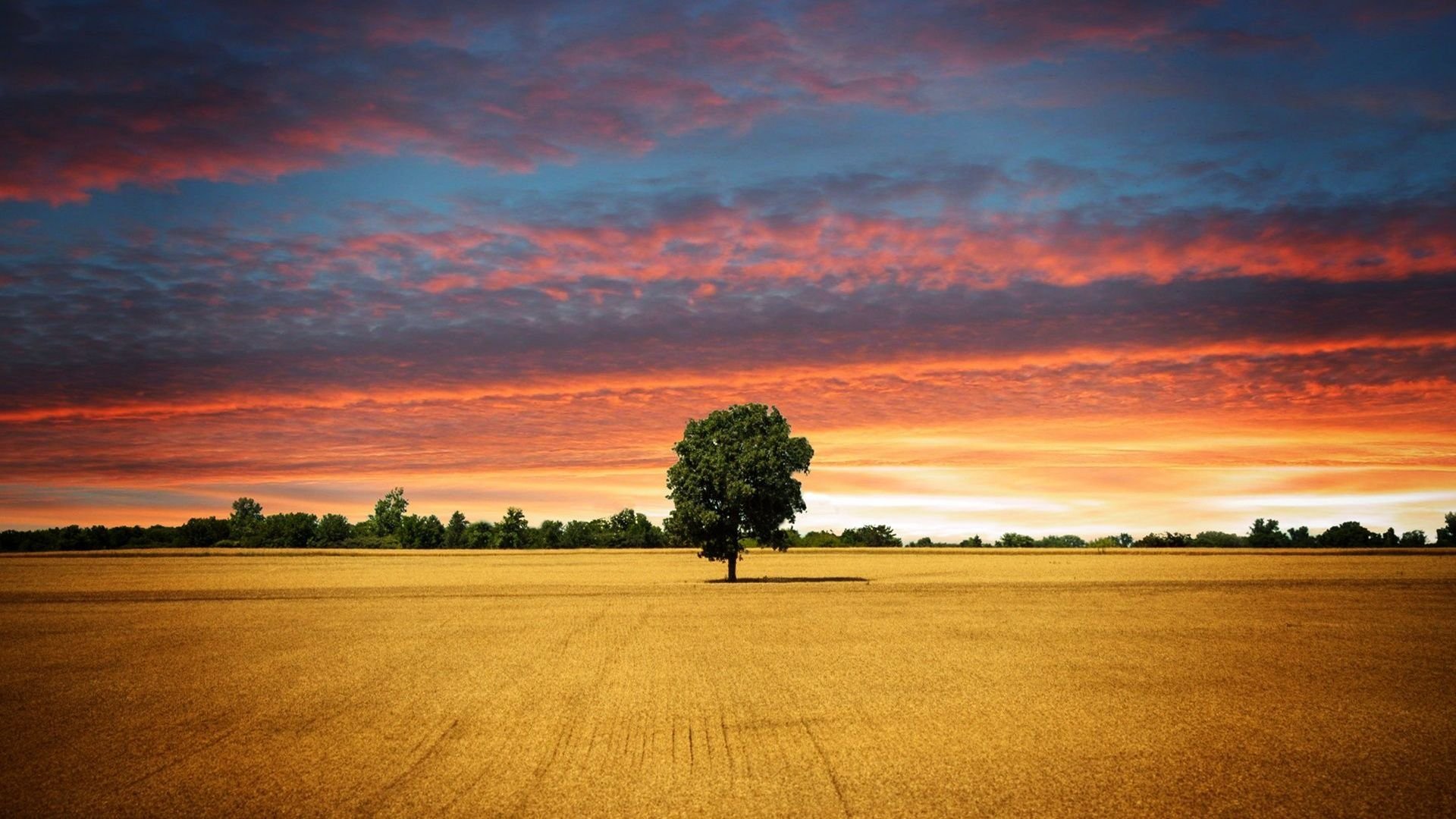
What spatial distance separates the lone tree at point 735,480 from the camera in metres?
56.2

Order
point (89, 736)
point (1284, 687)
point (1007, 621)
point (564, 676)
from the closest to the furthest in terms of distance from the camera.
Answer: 1. point (89, 736)
2. point (1284, 687)
3. point (564, 676)
4. point (1007, 621)

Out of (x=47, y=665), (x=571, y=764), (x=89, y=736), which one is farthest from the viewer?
(x=47, y=665)

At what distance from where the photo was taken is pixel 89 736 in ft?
50.4

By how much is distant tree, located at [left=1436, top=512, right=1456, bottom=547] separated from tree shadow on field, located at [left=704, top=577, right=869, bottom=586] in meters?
109

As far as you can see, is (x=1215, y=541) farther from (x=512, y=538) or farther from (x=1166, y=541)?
(x=512, y=538)

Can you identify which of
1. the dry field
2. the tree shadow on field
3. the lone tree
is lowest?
the dry field

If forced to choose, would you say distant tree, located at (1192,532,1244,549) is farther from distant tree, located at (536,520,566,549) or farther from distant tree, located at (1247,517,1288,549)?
distant tree, located at (536,520,566,549)

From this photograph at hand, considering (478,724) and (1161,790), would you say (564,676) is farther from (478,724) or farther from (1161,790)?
(1161,790)

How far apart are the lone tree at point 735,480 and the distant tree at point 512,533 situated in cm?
11990

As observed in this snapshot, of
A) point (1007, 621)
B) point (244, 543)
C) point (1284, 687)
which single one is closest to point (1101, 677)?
point (1284, 687)

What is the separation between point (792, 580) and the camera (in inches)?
2328

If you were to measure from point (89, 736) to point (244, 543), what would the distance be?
15223 cm

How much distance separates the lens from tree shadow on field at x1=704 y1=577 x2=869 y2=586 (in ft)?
189

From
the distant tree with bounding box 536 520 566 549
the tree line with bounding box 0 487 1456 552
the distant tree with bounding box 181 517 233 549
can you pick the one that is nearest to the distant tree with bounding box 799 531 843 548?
Answer: the tree line with bounding box 0 487 1456 552
